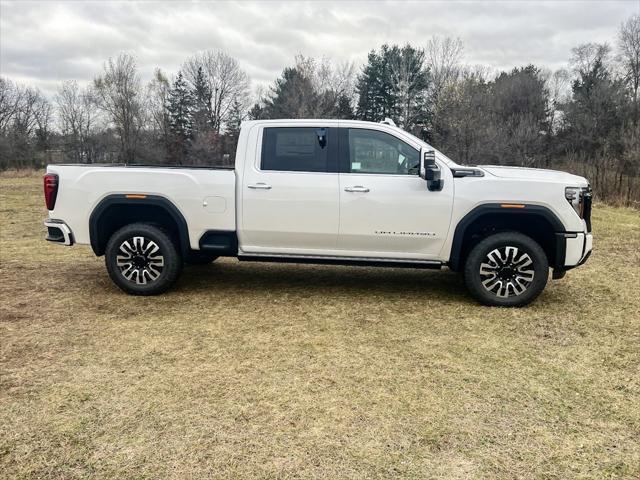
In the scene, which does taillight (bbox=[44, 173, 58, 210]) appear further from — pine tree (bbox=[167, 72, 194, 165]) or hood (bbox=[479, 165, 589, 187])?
pine tree (bbox=[167, 72, 194, 165])

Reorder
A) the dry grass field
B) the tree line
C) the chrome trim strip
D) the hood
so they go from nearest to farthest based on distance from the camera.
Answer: the dry grass field < the hood < the chrome trim strip < the tree line

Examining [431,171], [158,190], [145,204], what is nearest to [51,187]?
[145,204]

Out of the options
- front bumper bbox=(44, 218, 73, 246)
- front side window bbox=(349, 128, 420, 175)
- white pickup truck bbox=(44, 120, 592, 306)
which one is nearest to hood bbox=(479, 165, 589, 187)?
white pickup truck bbox=(44, 120, 592, 306)

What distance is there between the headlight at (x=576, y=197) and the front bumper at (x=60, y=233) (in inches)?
211

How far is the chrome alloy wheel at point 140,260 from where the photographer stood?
5.46 metres

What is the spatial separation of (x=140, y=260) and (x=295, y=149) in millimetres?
2131

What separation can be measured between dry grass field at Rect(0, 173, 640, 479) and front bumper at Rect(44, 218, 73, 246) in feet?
2.09

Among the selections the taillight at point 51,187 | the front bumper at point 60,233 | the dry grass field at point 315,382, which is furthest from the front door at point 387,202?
the taillight at point 51,187

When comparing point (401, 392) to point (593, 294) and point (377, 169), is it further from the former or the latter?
point (593, 294)

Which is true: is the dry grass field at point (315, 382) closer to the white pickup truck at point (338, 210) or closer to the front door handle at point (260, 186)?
the white pickup truck at point (338, 210)

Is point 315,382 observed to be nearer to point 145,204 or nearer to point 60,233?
point 145,204

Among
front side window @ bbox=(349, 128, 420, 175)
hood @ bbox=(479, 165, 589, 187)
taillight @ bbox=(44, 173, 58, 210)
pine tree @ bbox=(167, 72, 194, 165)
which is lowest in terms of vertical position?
taillight @ bbox=(44, 173, 58, 210)

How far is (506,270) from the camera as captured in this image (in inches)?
205

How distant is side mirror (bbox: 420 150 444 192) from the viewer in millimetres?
4969
